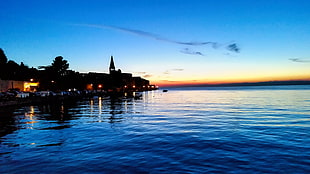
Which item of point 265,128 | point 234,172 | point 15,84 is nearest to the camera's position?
point 234,172

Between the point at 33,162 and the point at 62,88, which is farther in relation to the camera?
the point at 62,88

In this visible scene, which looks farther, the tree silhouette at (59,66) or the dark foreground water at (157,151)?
the tree silhouette at (59,66)

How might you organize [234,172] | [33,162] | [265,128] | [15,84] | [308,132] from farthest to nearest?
[15,84] → [265,128] → [308,132] → [33,162] → [234,172]

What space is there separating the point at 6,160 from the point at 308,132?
20520 mm

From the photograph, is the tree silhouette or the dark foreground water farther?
the tree silhouette

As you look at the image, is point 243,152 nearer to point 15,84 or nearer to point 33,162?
point 33,162

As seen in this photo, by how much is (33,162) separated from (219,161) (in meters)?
8.92

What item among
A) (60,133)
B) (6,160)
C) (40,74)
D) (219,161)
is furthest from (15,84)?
(219,161)

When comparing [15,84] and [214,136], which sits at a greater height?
[15,84]

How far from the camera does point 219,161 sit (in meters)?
11.1

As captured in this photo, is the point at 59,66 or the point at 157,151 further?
the point at 59,66

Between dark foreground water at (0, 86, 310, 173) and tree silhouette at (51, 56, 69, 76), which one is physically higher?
tree silhouette at (51, 56, 69, 76)

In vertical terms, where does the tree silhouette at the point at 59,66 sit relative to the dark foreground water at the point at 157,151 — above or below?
above

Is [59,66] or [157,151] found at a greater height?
[59,66]
